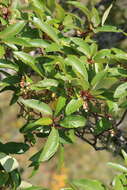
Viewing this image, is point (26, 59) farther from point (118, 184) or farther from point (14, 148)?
point (118, 184)

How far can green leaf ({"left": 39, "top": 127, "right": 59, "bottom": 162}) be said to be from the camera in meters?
1.46

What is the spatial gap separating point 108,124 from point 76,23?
447mm

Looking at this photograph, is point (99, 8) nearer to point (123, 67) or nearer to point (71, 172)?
point (123, 67)

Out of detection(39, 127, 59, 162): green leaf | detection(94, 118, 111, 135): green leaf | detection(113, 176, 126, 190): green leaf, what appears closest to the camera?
detection(39, 127, 59, 162): green leaf

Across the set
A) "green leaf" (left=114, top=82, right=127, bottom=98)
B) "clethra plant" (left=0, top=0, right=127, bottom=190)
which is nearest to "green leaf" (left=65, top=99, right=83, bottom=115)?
"clethra plant" (left=0, top=0, right=127, bottom=190)

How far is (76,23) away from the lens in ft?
6.06

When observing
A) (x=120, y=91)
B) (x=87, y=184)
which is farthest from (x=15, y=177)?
(x=120, y=91)

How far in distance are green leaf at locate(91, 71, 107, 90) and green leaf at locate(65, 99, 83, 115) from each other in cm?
7

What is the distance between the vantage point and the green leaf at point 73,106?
4.85 ft

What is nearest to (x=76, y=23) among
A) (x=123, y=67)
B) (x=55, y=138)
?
(x=123, y=67)

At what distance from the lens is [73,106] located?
1.49 m

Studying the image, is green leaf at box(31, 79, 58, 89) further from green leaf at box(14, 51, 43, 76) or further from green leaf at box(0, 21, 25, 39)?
green leaf at box(0, 21, 25, 39)

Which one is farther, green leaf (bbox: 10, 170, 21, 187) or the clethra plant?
green leaf (bbox: 10, 170, 21, 187)

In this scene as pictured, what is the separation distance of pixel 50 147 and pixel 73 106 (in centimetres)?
15
